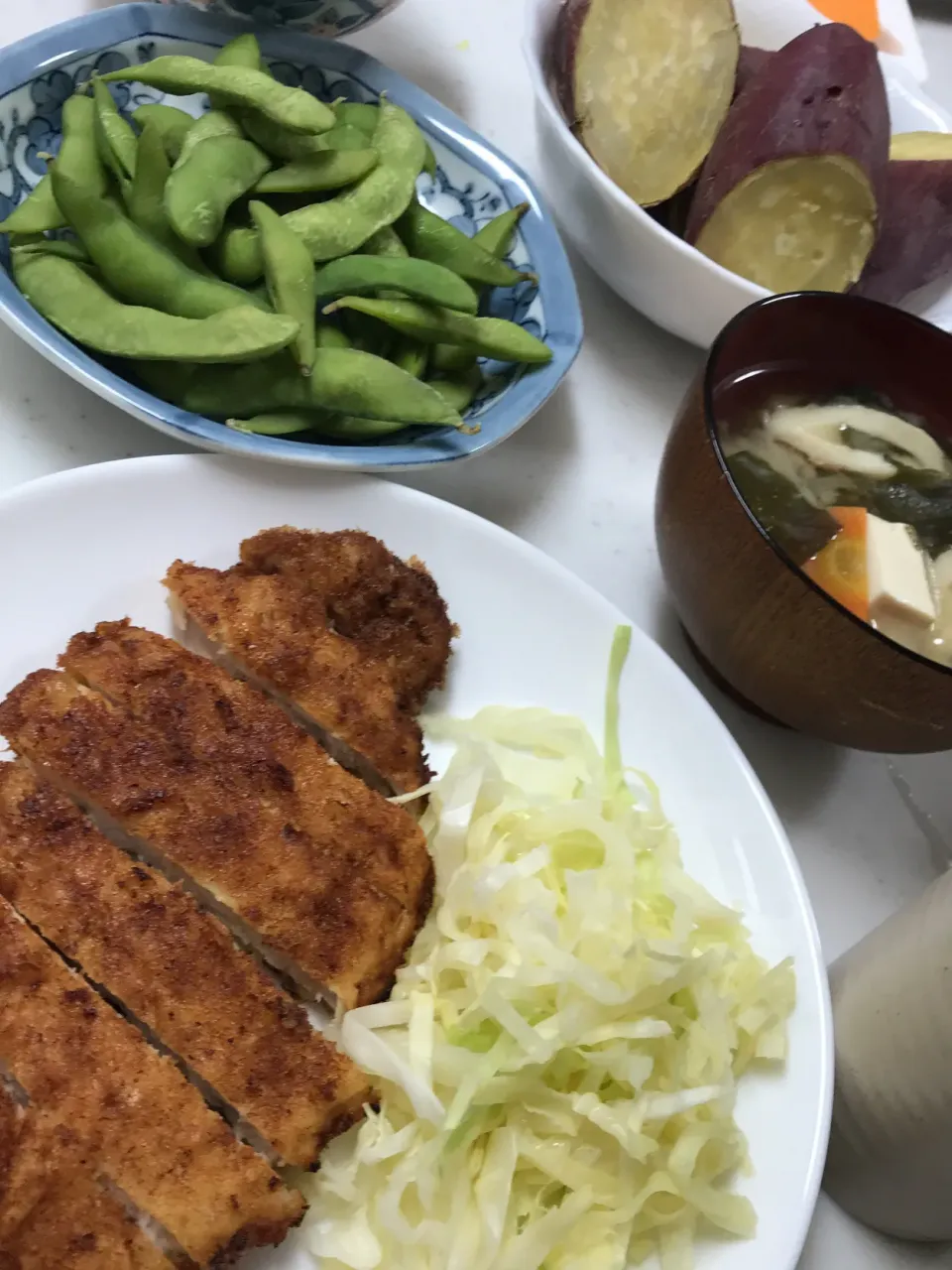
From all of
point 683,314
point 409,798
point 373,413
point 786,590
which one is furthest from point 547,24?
point 409,798

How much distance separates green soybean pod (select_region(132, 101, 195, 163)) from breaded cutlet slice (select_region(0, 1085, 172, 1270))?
1.38 meters

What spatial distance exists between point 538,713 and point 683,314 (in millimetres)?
793

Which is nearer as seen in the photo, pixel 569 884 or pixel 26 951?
pixel 26 951

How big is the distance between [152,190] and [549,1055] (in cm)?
134

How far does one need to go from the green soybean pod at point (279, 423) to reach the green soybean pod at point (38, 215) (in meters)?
0.41

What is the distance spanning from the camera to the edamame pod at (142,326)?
4.77 feet

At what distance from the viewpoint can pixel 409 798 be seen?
1362 millimetres

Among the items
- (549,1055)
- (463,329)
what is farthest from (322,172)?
(549,1055)

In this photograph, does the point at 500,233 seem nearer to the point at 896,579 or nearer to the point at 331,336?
the point at 331,336

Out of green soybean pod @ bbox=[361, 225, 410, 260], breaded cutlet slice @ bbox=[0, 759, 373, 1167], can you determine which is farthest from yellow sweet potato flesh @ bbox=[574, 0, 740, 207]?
breaded cutlet slice @ bbox=[0, 759, 373, 1167]

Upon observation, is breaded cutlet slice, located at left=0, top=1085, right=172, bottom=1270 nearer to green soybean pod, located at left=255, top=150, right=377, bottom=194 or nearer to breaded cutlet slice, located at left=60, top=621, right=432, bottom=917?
breaded cutlet slice, located at left=60, top=621, right=432, bottom=917

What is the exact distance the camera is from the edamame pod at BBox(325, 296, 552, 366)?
1615 mm

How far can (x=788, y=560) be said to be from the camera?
4.17 feet

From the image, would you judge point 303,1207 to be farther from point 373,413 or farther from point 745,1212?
point 373,413
